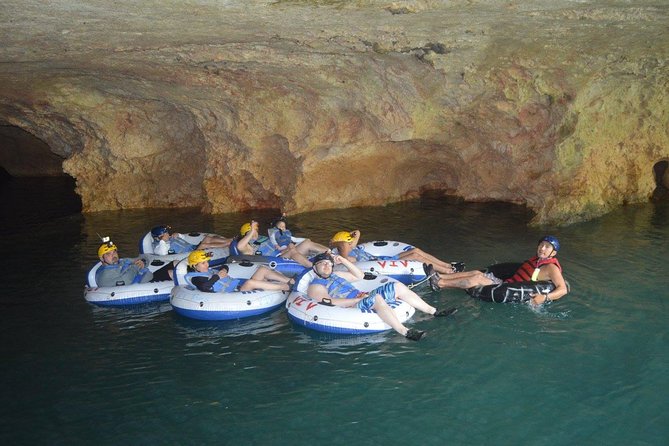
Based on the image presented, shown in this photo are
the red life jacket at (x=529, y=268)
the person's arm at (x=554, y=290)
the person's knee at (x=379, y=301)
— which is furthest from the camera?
the red life jacket at (x=529, y=268)

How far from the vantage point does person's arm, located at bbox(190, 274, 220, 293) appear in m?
9.59

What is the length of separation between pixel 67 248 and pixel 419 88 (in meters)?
9.66

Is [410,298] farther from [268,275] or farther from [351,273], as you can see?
[268,275]

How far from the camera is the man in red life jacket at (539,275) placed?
8961mm

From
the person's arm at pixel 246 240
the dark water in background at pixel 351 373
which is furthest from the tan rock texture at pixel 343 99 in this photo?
the dark water in background at pixel 351 373

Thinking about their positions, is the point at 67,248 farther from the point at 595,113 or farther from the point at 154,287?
the point at 595,113

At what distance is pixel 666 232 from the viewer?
13133mm

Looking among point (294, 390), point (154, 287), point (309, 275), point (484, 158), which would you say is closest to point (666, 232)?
point (484, 158)

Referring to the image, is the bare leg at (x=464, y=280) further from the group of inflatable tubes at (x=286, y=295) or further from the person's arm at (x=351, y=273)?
the person's arm at (x=351, y=273)

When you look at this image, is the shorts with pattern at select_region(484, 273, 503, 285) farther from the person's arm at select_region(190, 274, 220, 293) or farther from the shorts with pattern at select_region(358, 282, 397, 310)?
the person's arm at select_region(190, 274, 220, 293)

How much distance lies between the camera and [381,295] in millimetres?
8633

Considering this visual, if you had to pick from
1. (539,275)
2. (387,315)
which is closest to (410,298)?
(387,315)

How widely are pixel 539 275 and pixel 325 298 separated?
340cm

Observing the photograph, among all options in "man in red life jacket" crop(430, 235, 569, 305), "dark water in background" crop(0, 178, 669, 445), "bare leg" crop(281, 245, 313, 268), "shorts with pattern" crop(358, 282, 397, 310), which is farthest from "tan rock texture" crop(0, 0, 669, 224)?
"dark water in background" crop(0, 178, 669, 445)
